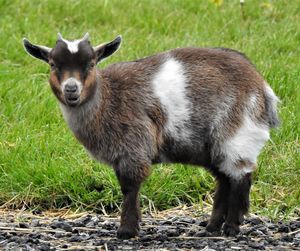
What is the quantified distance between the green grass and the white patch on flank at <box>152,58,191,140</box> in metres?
1.27

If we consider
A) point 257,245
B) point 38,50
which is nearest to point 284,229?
point 257,245

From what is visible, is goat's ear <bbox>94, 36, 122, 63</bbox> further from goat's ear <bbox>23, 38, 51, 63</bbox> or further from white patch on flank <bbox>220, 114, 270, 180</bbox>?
white patch on flank <bbox>220, 114, 270, 180</bbox>

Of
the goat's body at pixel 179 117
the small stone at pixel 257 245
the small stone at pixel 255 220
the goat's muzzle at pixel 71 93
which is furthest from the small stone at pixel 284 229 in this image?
the goat's muzzle at pixel 71 93

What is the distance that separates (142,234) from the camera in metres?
7.42

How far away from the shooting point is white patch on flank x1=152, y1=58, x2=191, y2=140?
721 cm

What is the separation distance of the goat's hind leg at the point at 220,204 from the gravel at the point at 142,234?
73 mm

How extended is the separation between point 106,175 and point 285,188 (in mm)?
1506

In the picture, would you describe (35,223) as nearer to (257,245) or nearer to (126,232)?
(126,232)

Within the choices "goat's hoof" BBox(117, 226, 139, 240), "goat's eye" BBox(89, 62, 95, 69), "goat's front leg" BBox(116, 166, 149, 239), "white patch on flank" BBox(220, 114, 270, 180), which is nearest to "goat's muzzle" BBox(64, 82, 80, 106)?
"goat's eye" BBox(89, 62, 95, 69)

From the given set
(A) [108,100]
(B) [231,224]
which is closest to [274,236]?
(B) [231,224]

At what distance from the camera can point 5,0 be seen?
12.8m

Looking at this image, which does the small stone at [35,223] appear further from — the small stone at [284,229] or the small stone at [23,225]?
the small stone at [284,229]

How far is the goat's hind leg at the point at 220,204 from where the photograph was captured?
748cm

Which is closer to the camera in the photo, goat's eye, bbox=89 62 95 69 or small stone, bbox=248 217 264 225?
Result: goat's eye, bbox=89 62 95 69
